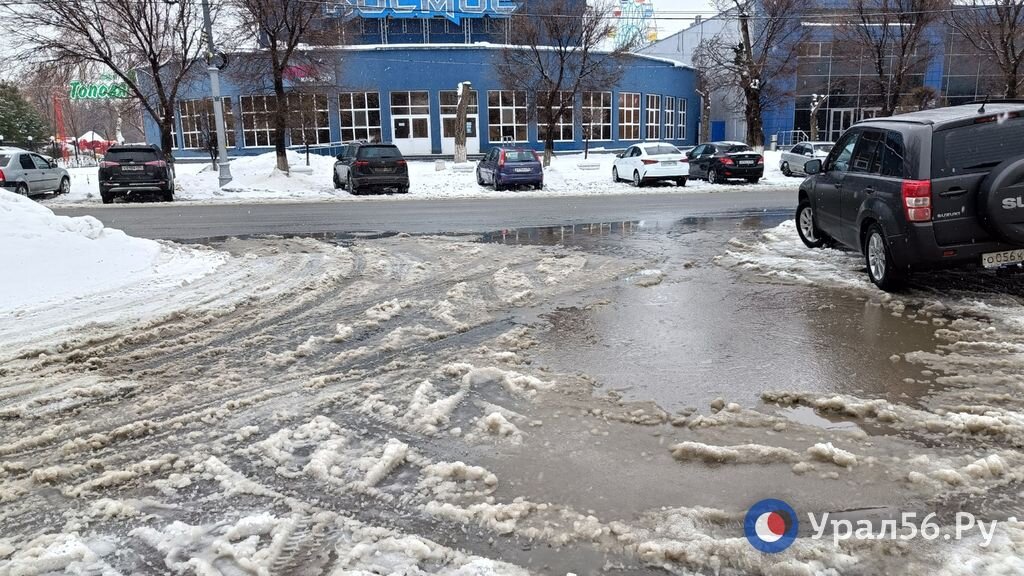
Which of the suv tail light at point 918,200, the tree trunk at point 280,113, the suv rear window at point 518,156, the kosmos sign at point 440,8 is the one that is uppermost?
the kosmos sign at point 440,8

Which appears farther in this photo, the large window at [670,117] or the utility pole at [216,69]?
the large window at [670,117]

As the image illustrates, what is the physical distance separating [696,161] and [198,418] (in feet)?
83.4

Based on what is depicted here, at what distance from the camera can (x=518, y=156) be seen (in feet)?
82.7

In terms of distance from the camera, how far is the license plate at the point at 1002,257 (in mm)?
6582

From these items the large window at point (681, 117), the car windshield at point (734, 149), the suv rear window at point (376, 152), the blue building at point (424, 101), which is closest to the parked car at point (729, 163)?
the car windshield at point (734, 149)

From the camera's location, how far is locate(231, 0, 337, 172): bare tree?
26766mm

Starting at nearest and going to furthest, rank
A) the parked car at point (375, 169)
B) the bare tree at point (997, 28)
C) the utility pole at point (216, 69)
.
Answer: the parked car at point (375, 169), the utility pole at point (216, 69), the bare tree at point (997, 28)

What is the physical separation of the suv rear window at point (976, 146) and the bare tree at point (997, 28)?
1094 inches

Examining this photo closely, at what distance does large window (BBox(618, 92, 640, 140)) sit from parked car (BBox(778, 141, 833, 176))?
17.9 m

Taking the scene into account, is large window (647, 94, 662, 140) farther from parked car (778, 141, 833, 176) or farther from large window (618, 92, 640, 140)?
parked car (778, 141, 833, 176)

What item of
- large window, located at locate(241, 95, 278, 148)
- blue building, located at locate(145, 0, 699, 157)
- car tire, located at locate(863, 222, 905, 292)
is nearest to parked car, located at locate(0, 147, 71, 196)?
blue building, located at locate(145, 0, 699, 157)

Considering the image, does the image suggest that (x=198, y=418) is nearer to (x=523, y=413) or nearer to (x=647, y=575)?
(x=523, y=413)

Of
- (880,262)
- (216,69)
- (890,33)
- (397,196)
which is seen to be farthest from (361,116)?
(880,262)

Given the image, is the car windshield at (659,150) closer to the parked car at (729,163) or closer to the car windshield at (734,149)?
the parked car at (729,163)
